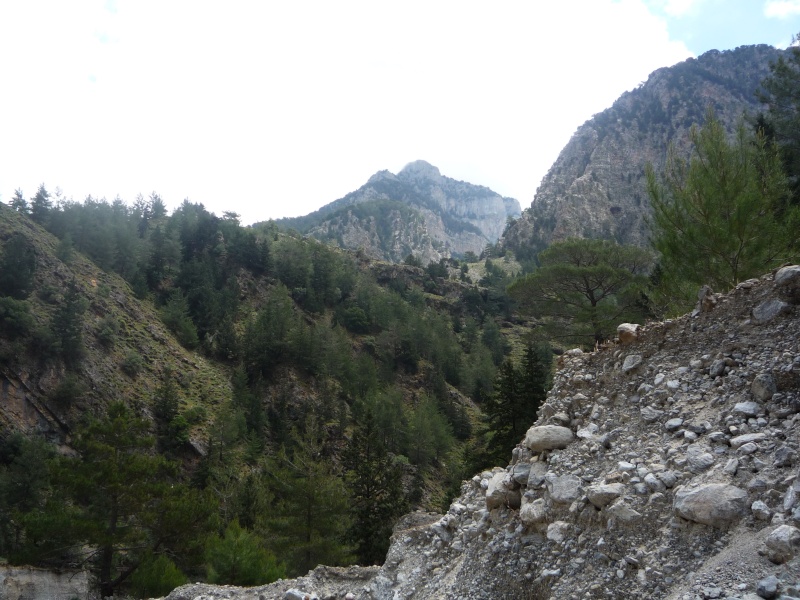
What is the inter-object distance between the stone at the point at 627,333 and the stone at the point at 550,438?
1452mm

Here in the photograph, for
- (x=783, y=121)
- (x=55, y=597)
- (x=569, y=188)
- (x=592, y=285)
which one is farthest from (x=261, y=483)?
(x=569, y=188)

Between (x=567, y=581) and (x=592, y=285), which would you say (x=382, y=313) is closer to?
(x=592, y=285)

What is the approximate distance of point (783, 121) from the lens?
17.3m

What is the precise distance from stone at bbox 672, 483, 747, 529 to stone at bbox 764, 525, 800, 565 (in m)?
0.43

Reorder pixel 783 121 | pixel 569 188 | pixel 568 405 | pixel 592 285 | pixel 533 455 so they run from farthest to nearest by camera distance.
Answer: pixel 569 188 → pixel 592 285 → pixel 783 121 → pixel 568 405 → pixel 533 455

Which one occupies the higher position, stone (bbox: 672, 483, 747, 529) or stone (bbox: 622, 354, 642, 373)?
stone (bbox: 622, 354, 642, 373)

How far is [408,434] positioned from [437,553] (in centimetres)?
3310

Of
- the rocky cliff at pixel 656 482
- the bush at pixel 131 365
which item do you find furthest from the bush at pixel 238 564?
the bush at pixel 131 365

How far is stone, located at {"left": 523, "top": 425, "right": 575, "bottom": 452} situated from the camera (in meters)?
5.99

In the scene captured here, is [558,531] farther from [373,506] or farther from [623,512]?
[373,506]

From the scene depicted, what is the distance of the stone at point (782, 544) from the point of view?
3068mm

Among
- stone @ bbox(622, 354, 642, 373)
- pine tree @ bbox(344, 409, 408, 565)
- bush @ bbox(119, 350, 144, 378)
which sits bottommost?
pine tree @ bbox(344, 409, 408, 565)

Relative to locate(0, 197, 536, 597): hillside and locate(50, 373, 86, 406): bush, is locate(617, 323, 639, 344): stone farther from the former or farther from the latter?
locate(50, 373, 86, 406): bush

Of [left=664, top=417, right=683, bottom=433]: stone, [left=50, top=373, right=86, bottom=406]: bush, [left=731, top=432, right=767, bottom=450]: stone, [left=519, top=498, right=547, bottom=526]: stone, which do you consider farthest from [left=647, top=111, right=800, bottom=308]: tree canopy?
[left=50, top=373, right=86, bottom=406]: bush
